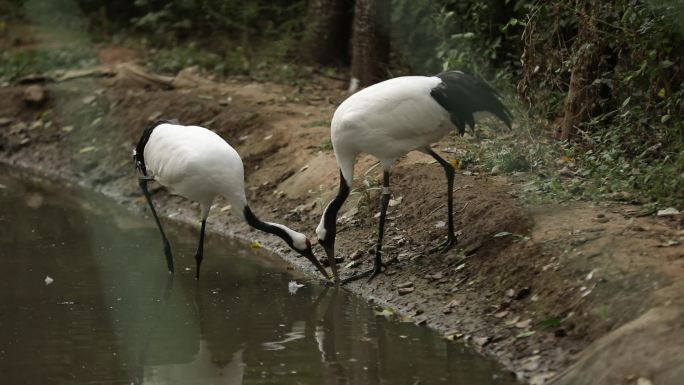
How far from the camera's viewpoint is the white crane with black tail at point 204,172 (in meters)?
7.87

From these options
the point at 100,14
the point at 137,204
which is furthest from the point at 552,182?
the point at 100,14

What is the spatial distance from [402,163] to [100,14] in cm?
795

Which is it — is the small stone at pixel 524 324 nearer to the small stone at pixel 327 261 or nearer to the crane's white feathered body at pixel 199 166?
the small stone at pixel 327 261

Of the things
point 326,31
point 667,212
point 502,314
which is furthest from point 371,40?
point 502,314

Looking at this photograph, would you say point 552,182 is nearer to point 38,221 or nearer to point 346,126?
point 346,126

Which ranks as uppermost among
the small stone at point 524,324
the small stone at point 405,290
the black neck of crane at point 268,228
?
the small stone at point 524,324

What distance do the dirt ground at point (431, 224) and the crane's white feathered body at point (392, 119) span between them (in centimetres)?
76

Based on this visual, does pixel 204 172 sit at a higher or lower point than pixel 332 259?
higher

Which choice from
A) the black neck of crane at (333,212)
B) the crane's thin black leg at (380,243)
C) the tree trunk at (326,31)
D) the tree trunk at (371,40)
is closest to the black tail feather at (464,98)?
the crane's thin black leg at (380,243)

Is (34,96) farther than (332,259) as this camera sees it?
Result: Yes

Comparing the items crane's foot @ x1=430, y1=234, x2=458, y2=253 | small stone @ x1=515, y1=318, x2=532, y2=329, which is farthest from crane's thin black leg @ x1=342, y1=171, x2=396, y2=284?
small stone @ x1=515, y1=318, x2=532, y2=329

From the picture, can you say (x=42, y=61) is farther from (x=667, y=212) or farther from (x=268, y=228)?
(x=667, y=212)

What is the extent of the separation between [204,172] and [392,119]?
1428mm

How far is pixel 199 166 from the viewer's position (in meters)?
7.83
